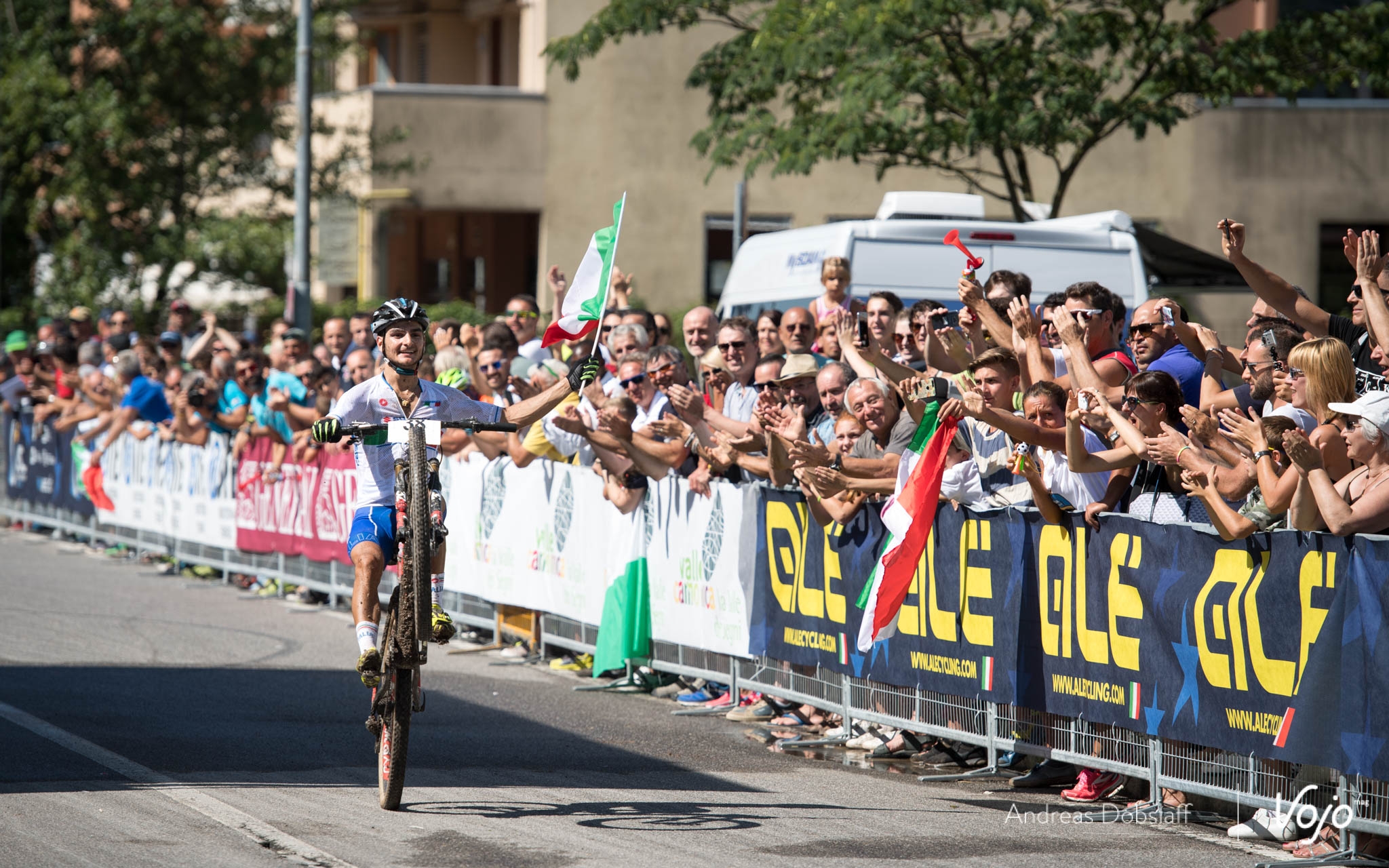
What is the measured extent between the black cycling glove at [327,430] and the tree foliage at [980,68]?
42.0 feet

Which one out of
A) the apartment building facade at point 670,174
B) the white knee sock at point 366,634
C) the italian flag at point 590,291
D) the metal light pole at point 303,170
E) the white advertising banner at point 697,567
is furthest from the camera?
the apartment building facade at point 670,174

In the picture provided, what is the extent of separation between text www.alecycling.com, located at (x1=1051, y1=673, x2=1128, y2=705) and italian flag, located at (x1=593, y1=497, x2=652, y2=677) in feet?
12.0

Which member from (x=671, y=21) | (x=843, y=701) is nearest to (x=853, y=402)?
(x=843, y=701)

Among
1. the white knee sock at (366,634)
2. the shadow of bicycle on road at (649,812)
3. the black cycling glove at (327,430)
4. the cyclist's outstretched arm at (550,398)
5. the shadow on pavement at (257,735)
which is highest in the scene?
the cyclist's outstretched arm at (550,398)

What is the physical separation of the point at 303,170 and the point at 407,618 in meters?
15.3

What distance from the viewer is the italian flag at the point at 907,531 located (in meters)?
9.26

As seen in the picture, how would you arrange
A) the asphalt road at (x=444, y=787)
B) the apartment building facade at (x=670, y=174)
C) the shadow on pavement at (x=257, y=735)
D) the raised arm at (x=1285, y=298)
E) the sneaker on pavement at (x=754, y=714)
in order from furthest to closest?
the apartment building facade at (x=670, y=174), the sneaker on pavement at (x=754, y=714), the raised arm at (x=1285, y=298), the shadow on pavement at (x=257, y=735), the asphalt road at (x=444, y=787)

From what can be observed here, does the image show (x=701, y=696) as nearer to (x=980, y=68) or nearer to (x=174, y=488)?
(x=174, y=488)

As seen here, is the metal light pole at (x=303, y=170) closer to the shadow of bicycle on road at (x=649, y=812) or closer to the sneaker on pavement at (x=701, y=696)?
the sneaker on pavement at (x=701, y=696)

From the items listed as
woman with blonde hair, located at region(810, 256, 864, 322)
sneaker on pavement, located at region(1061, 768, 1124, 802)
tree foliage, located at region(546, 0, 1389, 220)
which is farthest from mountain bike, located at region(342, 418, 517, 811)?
tree foliage, located at region(546, 0, 1389, 220)

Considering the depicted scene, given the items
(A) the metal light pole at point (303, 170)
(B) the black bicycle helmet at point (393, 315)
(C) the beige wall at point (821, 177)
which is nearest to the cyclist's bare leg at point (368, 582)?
(B) the black bicycle helmet at point (393, 315)

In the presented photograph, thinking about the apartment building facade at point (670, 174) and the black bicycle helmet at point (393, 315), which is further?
the apartment building facade at point (670, 174)

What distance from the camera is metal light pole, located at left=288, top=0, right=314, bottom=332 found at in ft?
71.6

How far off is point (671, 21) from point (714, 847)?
16.1 m
